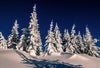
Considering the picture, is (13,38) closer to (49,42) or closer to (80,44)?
(49,42)

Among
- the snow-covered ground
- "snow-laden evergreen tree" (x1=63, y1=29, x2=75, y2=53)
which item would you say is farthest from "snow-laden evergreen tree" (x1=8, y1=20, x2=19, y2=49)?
the snow-covered ground

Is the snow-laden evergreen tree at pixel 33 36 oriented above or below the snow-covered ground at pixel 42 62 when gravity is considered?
above

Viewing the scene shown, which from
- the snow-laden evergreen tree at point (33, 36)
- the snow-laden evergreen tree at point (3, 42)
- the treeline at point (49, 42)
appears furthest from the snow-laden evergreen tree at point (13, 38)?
the snow-laden evergreen tree at point (33, 36)

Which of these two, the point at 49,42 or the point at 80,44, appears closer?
the point at 49,42

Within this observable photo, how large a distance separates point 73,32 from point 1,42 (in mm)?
32001

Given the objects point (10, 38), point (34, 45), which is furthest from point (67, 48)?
point (10, 38)

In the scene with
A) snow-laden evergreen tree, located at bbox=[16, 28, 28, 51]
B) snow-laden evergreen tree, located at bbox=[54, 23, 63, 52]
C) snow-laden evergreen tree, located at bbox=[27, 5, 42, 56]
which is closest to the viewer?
snow-laden evergreen tree, located at bbox=[27, 5, 42, 56]

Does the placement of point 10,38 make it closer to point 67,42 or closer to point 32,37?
point 32,37

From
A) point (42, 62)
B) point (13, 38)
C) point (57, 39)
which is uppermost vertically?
point (13, 38)

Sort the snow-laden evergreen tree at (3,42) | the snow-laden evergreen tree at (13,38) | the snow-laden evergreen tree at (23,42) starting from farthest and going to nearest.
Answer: the snow-laden evergreen tree at (3,42), the snow-laden evergreen tree at (13,38), the snow-laden evergreen tree at (23,42)

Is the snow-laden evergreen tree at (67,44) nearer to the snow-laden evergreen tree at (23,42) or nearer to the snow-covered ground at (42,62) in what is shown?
the snow-laden evergreen tree at (23,42)

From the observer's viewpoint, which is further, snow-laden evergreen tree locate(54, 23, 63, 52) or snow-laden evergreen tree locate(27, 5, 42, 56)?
snow-laden evergreen tree locate(54, 23, 63, 52)

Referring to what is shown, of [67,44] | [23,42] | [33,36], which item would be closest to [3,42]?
[23,42]

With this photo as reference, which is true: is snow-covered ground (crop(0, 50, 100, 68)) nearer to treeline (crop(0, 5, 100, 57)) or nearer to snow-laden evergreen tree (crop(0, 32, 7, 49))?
treeline (crop(0, 5, 100, 57))
